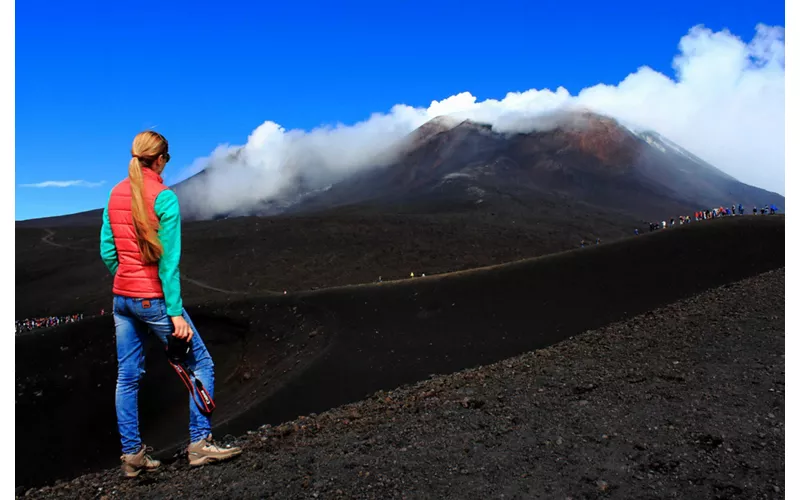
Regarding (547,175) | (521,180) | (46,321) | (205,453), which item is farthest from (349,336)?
(547,175)

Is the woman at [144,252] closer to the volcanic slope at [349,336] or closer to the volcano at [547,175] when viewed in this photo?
the volcanic slope at [349,336]

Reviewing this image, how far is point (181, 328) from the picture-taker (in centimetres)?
375

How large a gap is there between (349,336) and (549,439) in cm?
905

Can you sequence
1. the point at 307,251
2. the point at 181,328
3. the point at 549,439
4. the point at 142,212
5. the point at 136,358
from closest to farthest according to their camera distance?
1. the point at 142,212
2. the point at 181,328
3. the point at 549,439
4. the point at 136,358
5. the point at 307,251

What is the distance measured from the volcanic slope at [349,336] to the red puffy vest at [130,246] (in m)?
5.47

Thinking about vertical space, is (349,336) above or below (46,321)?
above

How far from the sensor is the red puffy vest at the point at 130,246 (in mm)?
3689

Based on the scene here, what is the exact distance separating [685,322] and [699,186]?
109979 millimetres

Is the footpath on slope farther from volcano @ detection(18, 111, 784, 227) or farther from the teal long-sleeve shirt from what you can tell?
volcano @ detection(18, 111, 784, 227)

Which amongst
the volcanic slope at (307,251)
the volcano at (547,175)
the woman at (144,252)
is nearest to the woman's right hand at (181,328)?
the woman at (144,252)

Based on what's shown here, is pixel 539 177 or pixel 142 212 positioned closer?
pixel 142 212

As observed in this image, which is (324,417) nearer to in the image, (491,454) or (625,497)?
(491,454)

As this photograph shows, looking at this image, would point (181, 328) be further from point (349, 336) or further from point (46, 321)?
point (46, 321)
